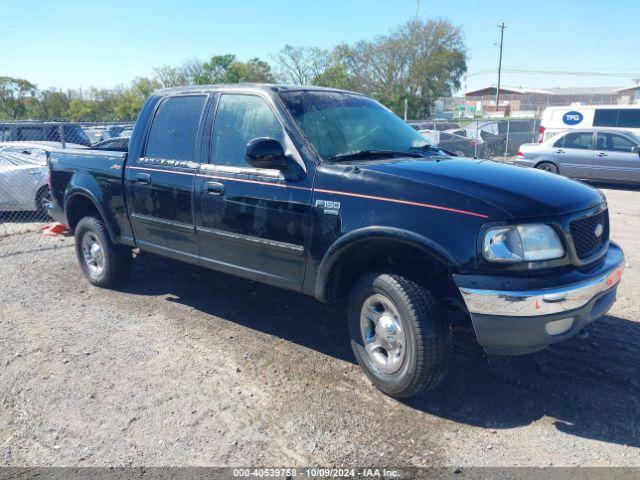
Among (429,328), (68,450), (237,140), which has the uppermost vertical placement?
(237,140)

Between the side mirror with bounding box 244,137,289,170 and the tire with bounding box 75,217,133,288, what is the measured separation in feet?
8.70

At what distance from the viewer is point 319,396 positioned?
3791 mm

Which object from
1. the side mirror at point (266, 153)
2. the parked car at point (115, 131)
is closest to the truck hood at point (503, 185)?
the side mirror at point (266, 153)

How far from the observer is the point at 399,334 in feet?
11.8

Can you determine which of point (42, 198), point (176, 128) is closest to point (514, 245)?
point (176, 128)

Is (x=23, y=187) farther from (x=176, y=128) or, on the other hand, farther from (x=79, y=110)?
(x=79, y=110)

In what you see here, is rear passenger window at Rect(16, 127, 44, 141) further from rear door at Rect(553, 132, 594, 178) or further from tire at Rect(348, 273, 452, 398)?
rear door at Rect(553, 132, 594, 178)

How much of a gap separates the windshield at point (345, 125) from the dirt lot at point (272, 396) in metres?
1.65

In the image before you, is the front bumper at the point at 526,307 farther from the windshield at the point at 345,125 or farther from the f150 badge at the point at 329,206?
the windshield at the point at 345,125

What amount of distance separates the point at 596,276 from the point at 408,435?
58.5 inches

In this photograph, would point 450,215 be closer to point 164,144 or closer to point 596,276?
point 596,276

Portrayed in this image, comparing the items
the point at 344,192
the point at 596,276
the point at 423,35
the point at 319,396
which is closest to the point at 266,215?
the point at 344,192

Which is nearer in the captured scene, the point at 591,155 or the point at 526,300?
the point at 526,300

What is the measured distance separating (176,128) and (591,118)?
15664mm
